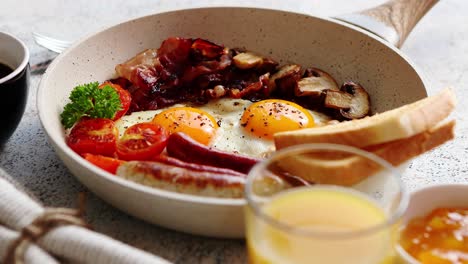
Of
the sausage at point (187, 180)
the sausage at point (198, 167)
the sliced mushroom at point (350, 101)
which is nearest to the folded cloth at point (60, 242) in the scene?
the sausage at point (187, 180)

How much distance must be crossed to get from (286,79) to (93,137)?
910 mm

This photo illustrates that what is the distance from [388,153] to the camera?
211 centimetres

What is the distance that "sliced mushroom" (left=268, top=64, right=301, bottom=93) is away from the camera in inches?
116

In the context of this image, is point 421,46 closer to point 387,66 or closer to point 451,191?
point 387,66

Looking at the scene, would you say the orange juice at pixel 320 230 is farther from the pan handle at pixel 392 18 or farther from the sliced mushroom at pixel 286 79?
the pan handle at pixel 392 18

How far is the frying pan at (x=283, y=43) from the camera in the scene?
2727 mm

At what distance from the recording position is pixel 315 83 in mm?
2930

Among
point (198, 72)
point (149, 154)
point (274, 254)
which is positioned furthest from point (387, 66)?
point (274, 254)

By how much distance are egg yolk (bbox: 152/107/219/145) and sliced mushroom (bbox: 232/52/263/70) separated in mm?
334

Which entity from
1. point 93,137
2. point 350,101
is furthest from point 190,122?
point 350,101

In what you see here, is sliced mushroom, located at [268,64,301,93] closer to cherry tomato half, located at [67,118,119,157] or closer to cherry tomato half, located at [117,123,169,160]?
cherry tomato half, located at [117,123,169,160]

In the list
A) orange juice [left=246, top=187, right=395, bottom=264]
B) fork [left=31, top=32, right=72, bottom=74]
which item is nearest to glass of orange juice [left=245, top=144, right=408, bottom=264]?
orange juice [left=246, top=187, right=395, bottom=264]

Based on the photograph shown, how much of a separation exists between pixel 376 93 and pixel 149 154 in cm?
105

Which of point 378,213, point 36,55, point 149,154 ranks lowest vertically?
point 36,55
